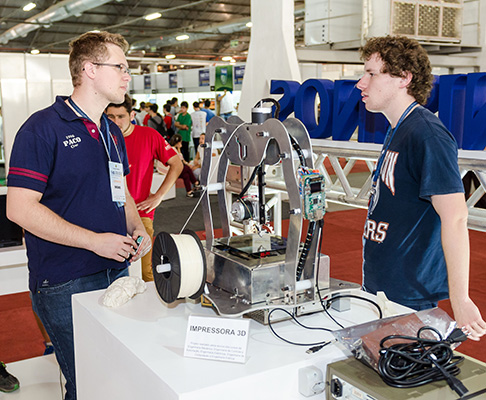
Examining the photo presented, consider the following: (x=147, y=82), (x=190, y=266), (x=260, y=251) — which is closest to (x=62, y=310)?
(x=190, y=266)

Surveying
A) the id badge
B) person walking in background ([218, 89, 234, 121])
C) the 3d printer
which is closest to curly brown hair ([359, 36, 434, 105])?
the 3d printer

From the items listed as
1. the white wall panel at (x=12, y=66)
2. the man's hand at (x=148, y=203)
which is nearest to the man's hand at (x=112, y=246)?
the man's hand at (x=148, y=203)

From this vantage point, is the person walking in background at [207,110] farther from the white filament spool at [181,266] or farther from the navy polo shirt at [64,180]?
the white filament spool at [181,266]

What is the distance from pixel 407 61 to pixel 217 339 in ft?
3.72

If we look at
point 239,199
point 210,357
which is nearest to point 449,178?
point 239,199

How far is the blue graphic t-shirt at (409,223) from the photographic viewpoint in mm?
1720

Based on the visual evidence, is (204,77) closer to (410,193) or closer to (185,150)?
(185,150)

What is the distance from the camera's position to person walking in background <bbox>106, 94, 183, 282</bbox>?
349 cm

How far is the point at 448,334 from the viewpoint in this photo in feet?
4.33

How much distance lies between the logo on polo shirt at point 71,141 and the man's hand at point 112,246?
0.32m

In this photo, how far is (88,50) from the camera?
1902 mm

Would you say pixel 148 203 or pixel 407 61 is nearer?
pixel 407 61

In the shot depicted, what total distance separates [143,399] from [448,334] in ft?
2.47

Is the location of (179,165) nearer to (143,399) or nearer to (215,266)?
(215,266)
